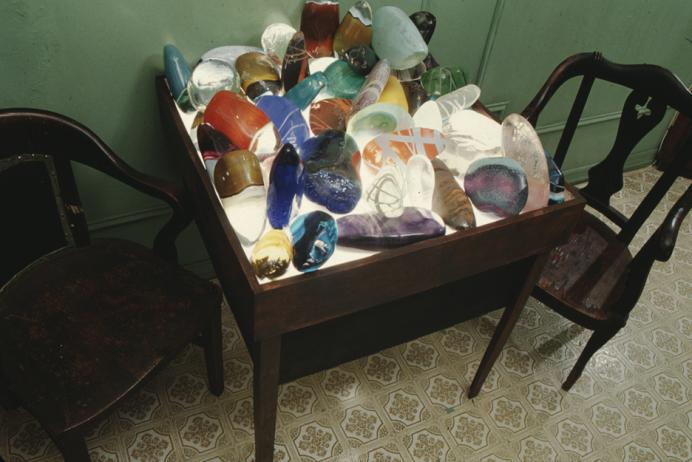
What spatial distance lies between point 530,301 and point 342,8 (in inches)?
45.0

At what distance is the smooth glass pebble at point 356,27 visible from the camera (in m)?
1.25

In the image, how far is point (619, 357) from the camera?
1753 mm

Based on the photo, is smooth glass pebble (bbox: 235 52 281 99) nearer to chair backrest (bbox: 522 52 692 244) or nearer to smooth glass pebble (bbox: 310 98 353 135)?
smooth glass pebble (bbox: 310 98 353 135)

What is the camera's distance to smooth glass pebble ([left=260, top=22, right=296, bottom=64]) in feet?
4.19

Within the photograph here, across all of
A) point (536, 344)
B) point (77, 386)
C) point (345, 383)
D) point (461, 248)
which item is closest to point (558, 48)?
point (536, 344)

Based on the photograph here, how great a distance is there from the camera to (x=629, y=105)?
1486 millimetres

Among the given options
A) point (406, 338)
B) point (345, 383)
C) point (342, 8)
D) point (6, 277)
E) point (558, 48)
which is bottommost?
point (345, 383)

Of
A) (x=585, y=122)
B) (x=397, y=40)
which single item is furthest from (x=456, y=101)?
(x=585, y=122)

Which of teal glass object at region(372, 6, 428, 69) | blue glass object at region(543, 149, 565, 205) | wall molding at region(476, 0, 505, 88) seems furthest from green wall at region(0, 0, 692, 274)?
blue glass object at region(543, 149, 565, 205)

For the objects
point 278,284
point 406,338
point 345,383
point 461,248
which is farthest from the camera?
point 345,383

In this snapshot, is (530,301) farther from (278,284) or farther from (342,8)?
(278,284)

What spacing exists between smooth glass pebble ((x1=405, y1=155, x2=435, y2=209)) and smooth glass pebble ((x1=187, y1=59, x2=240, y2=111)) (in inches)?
16.3

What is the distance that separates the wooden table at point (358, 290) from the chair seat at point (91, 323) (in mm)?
136

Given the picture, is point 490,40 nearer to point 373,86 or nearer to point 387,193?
point 373,86
